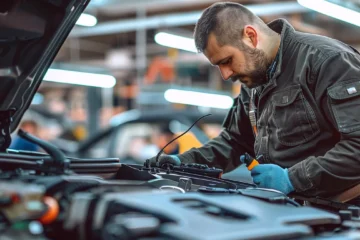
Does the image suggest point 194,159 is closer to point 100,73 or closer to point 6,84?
point 6,84

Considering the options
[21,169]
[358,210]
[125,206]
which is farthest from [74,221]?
[358,210]

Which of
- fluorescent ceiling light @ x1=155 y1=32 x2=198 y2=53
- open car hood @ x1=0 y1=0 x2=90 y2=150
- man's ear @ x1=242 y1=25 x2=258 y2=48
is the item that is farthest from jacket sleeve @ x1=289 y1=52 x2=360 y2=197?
fluorescent ceiling light @ x1=155 y1=32 x2=198 y2=53

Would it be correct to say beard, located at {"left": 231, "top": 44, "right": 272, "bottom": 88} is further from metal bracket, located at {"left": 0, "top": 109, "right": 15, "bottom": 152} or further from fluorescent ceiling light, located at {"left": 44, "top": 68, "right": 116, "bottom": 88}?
fluorescent ceiling light, located at {"left": 44, "top": 68, "right": 116, "bottom": 88}

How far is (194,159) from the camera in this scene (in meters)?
2.45

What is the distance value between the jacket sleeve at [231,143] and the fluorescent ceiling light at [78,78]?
5913 mm

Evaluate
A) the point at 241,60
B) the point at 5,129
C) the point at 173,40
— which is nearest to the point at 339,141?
the point at 241,60

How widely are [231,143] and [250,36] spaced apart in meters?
0.59

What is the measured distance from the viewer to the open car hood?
1936 mm

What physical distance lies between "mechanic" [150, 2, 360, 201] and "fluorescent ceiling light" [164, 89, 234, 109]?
251 inches

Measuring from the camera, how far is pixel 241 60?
2195 mm

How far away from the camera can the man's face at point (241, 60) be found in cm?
219

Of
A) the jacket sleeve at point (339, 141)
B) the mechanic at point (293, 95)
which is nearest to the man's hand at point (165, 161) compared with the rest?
the mechanic at point (293, 95)

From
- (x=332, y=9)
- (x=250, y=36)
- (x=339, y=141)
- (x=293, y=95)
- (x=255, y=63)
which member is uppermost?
(x=332, y=9)

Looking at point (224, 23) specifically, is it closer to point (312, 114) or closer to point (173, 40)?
point (312, 114)
